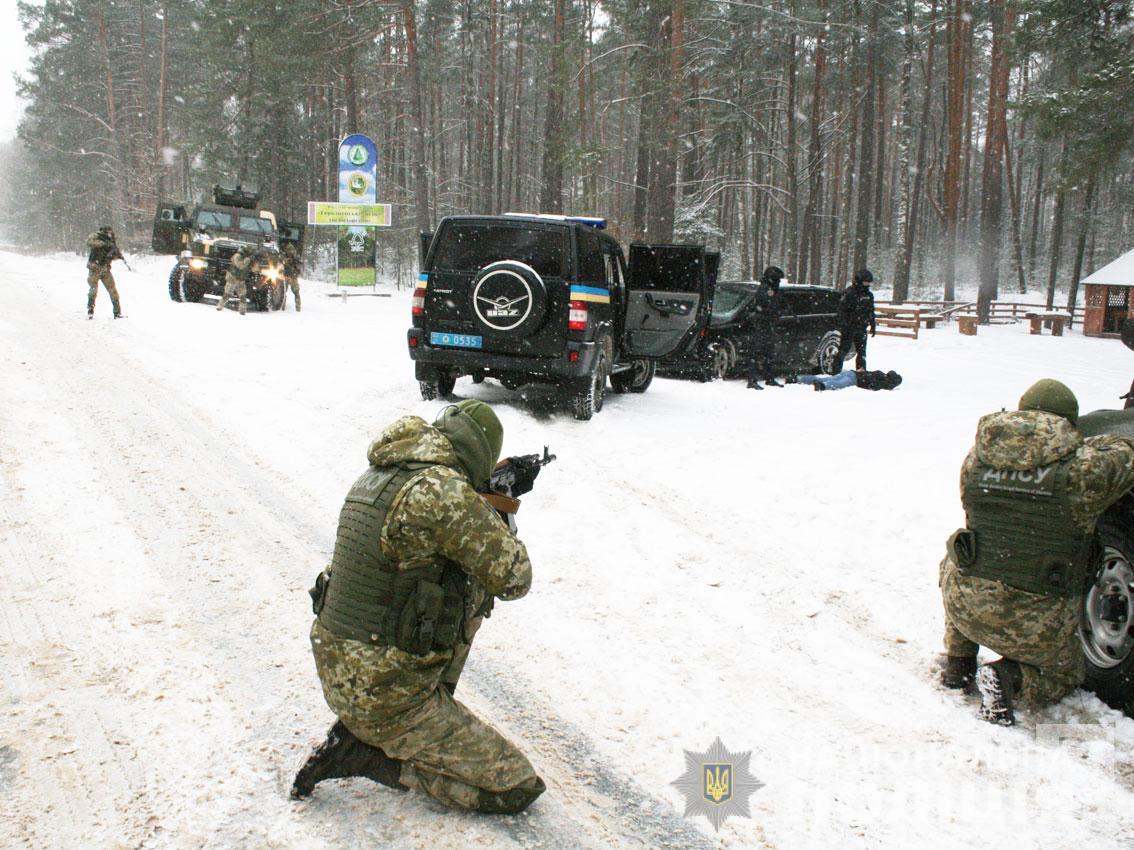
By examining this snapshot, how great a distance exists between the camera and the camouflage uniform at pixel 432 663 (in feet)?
8.80

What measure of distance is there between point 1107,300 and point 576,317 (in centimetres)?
2749

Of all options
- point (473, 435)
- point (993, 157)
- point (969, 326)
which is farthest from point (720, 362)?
point (993, 157)

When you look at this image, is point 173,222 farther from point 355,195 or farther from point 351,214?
point 355,195

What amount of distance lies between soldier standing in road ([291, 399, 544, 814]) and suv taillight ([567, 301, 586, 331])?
18.8ft

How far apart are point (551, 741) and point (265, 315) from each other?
15.7 meters

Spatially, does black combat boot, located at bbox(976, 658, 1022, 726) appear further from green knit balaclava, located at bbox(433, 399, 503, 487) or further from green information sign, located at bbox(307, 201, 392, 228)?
green information sign, located at bbox(307, 201, 392, 228)

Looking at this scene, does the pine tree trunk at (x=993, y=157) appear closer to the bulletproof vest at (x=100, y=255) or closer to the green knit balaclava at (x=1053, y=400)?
the bulletproof vest at (x=100, y=255)

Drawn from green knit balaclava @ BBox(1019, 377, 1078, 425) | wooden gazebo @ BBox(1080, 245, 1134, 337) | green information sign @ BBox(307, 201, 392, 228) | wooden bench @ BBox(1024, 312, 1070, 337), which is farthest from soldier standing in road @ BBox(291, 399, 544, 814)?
wooden gazebo @ BBox(1080, 245, 1134, 337)

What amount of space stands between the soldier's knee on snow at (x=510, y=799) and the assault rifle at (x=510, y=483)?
92cm

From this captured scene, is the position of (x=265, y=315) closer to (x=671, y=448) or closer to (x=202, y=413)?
(x=202, y=413)

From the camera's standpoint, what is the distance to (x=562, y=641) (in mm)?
4457

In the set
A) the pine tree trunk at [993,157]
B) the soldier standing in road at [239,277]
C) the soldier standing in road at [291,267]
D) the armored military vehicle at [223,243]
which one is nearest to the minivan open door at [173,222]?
the armored military vehicle at [223,243]

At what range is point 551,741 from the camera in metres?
3.56

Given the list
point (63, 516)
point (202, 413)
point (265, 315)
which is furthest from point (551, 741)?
point (265, 315)
